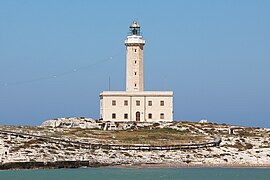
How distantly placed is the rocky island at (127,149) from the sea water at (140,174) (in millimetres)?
2331

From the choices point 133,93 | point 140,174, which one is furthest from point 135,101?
point 140,174

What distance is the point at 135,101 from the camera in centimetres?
9969

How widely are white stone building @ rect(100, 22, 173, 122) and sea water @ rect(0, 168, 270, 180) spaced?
3073 centimetres

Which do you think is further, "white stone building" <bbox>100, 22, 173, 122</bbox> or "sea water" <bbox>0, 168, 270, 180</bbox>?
"white stone building" <bbox>100, 22, 173, 122</bbox>

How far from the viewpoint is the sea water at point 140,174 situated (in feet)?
203

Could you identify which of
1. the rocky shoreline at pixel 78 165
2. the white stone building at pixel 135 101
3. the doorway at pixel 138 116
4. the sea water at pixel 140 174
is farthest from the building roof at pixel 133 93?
the sea water at pixel 140 174

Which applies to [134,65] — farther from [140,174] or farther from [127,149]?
[140,174]

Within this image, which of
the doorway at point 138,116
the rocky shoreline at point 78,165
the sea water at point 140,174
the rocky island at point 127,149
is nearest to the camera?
the sea water at point 140,174

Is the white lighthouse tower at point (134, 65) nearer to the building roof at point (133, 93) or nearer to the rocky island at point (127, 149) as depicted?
the building roof at point (133, 93)

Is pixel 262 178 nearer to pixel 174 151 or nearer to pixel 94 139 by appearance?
pixel 174 151

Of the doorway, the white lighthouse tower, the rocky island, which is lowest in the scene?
the rocky island

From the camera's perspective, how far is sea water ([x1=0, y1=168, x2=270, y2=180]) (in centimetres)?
6197

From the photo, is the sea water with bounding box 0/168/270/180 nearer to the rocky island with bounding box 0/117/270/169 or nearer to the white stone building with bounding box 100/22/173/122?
the rocky island with bounding box 0/117/270/169

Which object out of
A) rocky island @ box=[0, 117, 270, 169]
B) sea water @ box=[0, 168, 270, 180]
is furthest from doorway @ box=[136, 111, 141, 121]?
sea water @ box=[0, 168, 270, 180]
